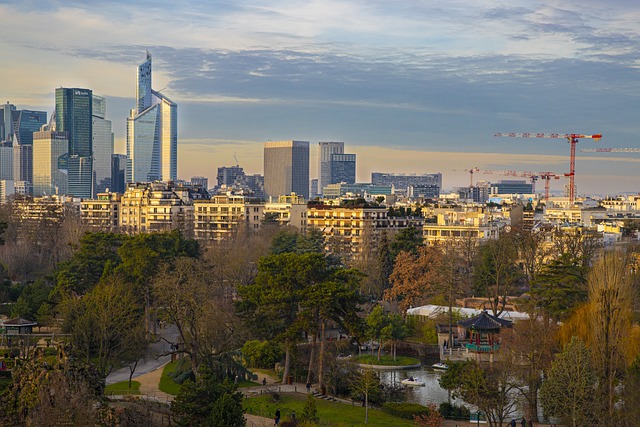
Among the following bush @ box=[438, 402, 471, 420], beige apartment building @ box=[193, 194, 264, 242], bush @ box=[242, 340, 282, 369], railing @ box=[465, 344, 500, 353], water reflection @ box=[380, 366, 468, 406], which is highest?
beige apartment building @ box=[193, 194, 264, 242]

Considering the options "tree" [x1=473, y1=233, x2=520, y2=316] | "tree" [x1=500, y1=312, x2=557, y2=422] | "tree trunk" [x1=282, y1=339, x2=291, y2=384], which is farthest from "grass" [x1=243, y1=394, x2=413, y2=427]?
"tree" [x1=473, y1=233, x2=520, y2=316]

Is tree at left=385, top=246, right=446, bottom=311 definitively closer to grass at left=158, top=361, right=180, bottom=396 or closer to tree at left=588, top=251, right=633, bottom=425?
grass at left=158, top=361, right=180, bottom=396

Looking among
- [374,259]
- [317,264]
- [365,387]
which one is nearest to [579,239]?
[374,259]

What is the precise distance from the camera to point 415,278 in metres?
54.8

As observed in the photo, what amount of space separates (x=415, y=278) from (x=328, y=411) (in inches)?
891

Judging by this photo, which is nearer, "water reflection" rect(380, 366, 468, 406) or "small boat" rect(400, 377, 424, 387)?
"water reflection" rect(380, 366, 468, 406)

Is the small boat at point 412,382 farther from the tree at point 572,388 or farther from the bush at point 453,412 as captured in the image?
the tree at point 572,388

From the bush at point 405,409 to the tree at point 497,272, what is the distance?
1771 cm

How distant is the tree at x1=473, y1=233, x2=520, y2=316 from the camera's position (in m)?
52.8

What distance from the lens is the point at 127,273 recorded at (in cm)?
4769

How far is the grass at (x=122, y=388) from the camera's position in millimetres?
35031

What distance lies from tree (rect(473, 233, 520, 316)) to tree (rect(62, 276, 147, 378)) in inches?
846

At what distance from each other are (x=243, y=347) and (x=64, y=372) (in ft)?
52.0

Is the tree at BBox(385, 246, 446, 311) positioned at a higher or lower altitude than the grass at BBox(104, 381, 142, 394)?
higher
